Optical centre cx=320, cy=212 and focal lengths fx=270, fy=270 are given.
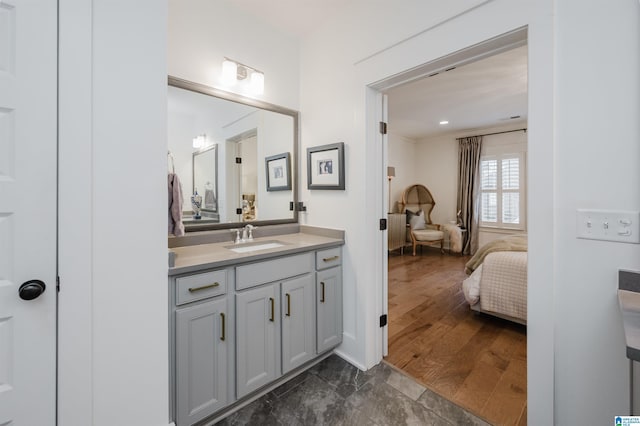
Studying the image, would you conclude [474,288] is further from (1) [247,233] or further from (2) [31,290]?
(2) [31,290]

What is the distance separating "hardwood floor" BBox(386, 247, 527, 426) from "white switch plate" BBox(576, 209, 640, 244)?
1126 mm

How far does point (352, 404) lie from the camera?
5.25 feet

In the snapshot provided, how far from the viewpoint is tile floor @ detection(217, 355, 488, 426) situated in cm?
149

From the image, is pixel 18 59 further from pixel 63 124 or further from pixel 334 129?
pixel 334 129

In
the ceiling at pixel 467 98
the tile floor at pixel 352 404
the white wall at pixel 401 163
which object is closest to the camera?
the tile floor at pixel 352 404

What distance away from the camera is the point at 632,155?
1.00 metres

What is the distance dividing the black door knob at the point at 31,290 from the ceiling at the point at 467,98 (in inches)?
96.7

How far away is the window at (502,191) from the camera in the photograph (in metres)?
5.17

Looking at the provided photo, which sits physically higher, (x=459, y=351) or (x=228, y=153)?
(x=228, y=153)

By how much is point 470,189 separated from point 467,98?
2365 millimetres

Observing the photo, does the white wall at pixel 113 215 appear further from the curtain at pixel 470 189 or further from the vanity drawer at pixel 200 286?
the curtain at pixel 470 189

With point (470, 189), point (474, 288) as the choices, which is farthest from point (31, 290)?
point (470, 189)

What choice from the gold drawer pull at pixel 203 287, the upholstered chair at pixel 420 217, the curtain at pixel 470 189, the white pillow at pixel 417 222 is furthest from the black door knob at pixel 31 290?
Answer: the curtain at pixel 470 189

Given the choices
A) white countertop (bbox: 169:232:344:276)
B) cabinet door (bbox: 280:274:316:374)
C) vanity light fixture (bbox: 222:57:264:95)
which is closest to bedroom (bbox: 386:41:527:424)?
cabinet door (bbox: 280:274:316:374)
